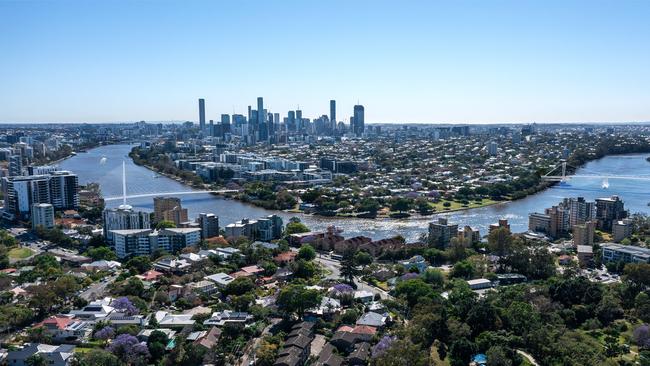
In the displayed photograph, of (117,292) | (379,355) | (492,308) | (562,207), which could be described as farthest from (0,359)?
(562,207)

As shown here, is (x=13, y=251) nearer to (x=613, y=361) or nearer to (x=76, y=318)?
(x=76, y=318)

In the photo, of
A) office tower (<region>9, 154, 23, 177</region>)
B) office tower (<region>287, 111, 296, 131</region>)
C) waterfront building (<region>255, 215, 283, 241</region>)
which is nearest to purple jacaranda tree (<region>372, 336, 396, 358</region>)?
waterfront building (<region>255, 215, 283, 241</region>)

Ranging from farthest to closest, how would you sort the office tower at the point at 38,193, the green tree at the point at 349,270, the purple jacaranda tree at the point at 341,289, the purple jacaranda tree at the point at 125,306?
1. the office tower at the point at 38,193
2. the green tree at the point at 349,270
3. the purple jacaranda tree at the point at 341,289
4. the purple jacaranda tree at the point at 125,306

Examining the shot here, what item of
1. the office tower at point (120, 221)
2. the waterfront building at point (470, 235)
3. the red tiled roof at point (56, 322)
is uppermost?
the office tower at point (120, 221)

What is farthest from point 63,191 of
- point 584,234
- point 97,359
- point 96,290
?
point 584,234

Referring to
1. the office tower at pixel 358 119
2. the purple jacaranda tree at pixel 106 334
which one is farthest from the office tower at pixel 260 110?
the purple jacaranda tree at pixel 106 334

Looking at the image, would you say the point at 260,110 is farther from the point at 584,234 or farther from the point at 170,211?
the point at 584,234

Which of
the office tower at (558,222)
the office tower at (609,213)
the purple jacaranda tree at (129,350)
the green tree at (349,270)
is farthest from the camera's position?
the office tower at (609,213)

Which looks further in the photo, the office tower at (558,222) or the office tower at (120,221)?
the office tower at (558,222)

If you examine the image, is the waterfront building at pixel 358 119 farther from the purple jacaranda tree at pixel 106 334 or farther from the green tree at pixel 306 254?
the purple jacaranda tree at pixel 106 334
